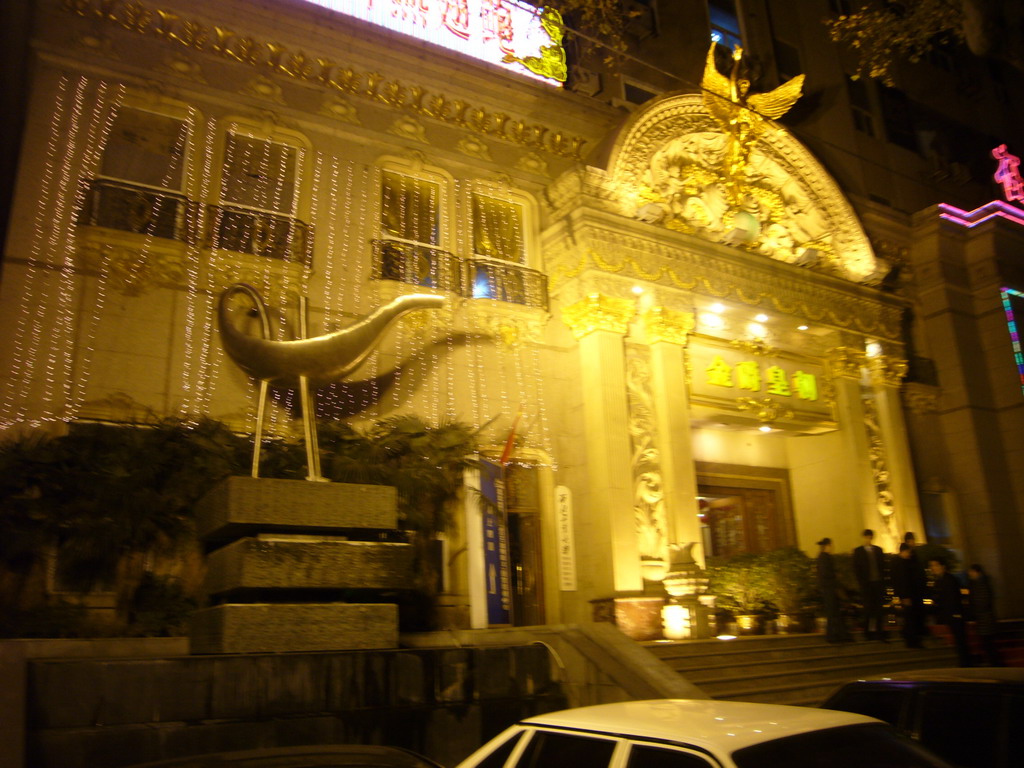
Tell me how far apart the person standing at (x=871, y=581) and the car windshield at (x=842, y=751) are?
8676 mm

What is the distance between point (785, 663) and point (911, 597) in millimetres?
2374

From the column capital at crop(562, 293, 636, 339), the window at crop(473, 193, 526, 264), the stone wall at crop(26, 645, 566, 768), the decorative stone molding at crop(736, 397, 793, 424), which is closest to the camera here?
the stone wall at crop(26, 645, 566, 768)

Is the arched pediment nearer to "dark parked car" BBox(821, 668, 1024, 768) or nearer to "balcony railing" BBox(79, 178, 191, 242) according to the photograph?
"balcony railing" BBox(79, 178, 191, 242)

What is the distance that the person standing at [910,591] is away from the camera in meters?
11.1

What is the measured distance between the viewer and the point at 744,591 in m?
13.2

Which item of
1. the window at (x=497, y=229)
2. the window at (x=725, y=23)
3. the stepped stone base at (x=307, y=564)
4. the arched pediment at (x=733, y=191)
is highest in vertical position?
the window at (x=725, y=23)

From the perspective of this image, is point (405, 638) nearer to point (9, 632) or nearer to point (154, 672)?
point (154, 672)

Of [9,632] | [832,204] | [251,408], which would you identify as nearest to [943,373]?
[832,204]

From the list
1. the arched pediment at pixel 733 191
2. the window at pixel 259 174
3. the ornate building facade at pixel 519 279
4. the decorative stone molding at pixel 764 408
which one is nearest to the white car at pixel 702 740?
the ornate building facade at pixel 519 279

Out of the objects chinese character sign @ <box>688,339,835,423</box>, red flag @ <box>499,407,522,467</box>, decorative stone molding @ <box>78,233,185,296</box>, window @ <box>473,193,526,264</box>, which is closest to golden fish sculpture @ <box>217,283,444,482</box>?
decorative stone molding @ <box>78,233,185,296</box>

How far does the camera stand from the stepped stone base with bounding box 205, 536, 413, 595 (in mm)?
6195

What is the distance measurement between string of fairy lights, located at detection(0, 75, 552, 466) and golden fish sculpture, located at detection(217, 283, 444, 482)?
377 cm

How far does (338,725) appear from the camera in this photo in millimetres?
5812

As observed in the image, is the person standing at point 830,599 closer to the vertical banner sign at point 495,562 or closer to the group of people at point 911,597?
the group of people at point 911,597
